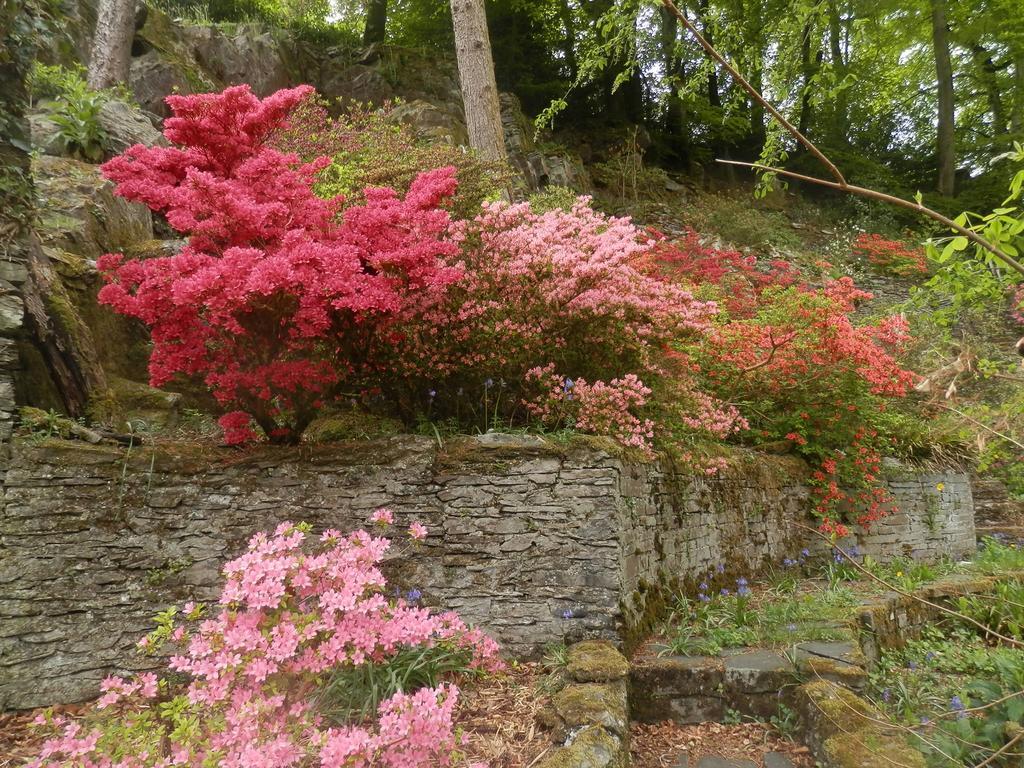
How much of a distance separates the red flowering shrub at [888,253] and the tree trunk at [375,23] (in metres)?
11.8

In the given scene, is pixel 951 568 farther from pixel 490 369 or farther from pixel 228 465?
pixel 228 465

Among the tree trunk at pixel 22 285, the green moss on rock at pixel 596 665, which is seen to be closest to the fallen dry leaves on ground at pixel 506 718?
the green moss on rock at pixel 596 665

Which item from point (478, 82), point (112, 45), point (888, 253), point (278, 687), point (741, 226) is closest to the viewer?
point (278, 687)

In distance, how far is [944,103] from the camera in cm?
1633

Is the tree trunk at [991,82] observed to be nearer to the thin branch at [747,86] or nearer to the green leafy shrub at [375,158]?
the green leafy shrub at [375,158]

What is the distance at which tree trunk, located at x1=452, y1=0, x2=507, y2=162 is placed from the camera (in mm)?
7090

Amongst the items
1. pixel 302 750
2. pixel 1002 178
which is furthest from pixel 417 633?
pixel 1002 178

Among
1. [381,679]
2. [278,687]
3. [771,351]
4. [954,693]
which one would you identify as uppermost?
[771,351]

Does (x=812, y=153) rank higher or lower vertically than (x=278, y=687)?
higher

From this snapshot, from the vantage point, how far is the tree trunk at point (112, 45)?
29.4 feet

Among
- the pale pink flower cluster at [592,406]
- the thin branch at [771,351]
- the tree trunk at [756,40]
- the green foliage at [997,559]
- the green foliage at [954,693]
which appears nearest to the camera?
the green foliage at [954,693]

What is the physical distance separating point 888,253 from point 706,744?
1385 centimetres

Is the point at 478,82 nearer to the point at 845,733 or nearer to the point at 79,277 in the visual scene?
the point at 79,277

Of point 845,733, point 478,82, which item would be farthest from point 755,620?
point 478,82
